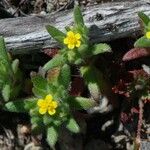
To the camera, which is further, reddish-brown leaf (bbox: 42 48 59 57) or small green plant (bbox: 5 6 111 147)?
reddish-brown leaf (bbox: 42 48 59 57)

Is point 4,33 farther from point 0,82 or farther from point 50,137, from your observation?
point 50,137

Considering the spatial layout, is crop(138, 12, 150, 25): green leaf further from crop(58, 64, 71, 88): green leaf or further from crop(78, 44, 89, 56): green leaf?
crop(58, 64, 71, 88): green leaf

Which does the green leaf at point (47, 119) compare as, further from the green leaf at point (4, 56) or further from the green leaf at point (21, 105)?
the green leaf at point (4, 56)

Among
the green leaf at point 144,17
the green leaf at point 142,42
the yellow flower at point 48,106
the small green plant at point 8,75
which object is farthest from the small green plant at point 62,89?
the green leaf at point 144,17

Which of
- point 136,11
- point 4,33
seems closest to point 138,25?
point 136,11

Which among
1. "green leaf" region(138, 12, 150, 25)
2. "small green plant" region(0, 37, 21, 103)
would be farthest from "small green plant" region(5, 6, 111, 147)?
"green leaf" region(138, 12, 150, 25)
